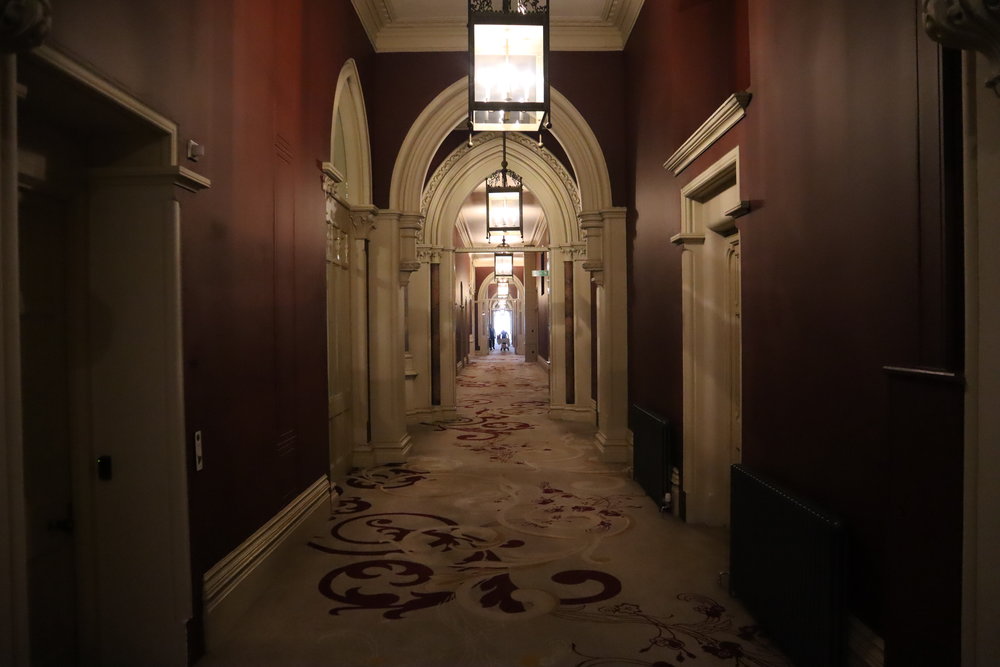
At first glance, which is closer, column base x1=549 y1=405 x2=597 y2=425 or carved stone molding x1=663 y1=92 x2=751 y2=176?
carved stone molding x1=663 y1=92 x2=751 y2=176

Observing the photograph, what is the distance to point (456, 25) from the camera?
6230 millimetres

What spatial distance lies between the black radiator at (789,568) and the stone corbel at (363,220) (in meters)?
4.28

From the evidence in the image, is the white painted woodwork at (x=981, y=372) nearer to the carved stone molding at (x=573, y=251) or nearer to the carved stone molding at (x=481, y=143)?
the carved stone molding at (x=481, y=143)

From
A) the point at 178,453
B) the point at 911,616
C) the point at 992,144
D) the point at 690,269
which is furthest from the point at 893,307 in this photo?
the point at 178,453

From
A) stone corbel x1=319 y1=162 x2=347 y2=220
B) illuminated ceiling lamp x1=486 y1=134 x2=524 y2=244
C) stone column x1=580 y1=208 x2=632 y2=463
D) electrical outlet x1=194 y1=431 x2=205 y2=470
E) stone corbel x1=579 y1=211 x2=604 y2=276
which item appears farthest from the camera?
illuminated ceiling lamp x1=486 y1=134 x2=524 y2=244

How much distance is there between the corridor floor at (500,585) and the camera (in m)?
2.74

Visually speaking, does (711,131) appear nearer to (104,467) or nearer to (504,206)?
(104,467)

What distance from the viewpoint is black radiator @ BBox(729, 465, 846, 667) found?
222cm

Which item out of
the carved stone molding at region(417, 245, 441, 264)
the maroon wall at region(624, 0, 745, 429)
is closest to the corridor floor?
the maroon wall at region(624, 0, 745, 429)

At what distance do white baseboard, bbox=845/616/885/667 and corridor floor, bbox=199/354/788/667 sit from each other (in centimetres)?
41

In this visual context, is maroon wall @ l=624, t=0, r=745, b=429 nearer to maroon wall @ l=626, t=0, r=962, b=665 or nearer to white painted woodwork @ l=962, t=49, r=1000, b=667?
maroon wall @ l=626, t=0, r=962, b=665

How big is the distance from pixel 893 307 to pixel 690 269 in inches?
92.1

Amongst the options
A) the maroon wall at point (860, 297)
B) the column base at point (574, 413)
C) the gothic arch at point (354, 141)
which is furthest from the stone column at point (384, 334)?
the maroon wall at point (860, 297)

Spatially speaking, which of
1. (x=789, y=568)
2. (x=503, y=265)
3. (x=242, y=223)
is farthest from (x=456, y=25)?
(x=503, y=265)
